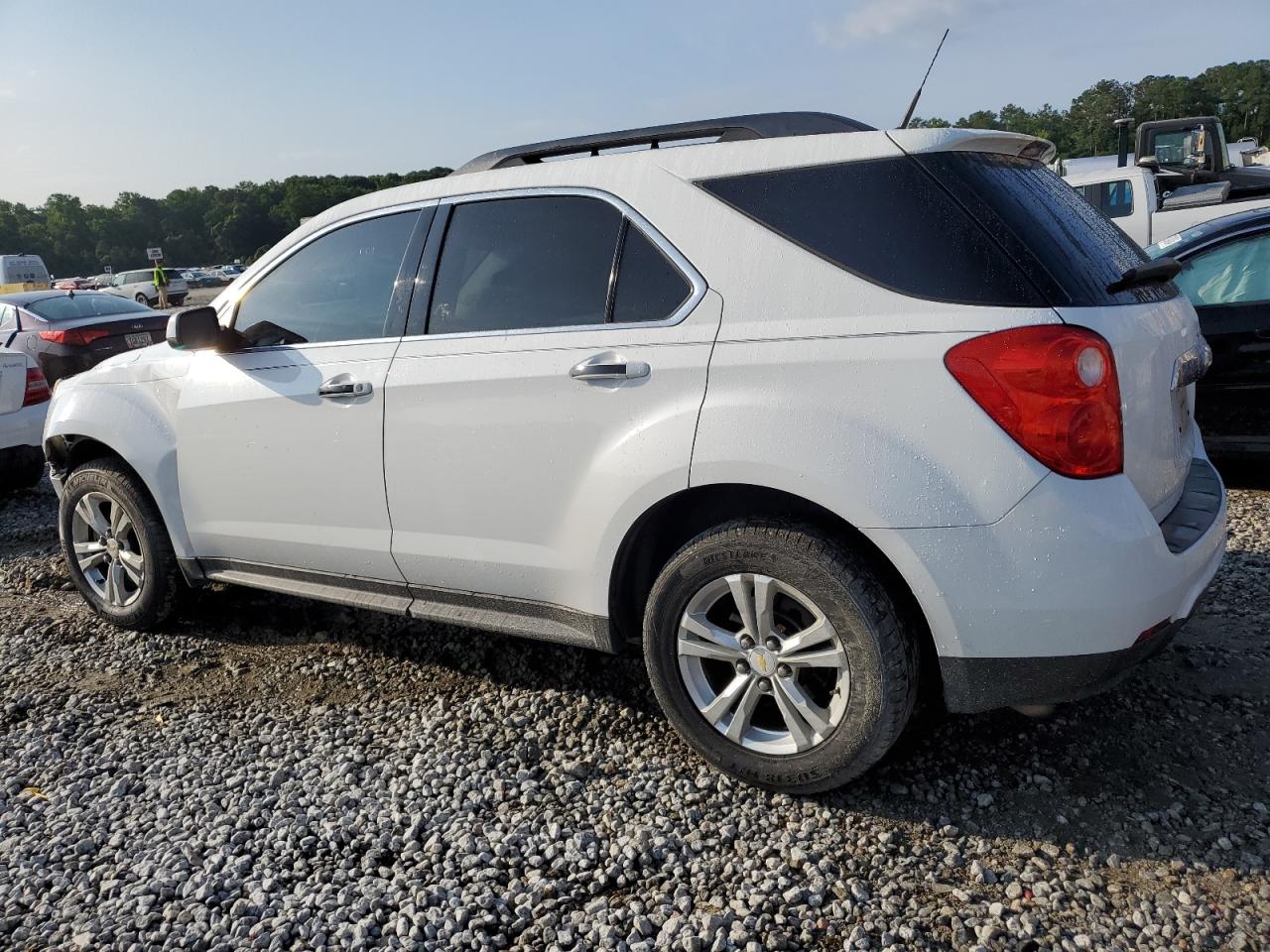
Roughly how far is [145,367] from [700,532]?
263 cm

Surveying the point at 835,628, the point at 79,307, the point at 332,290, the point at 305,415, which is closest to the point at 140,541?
the point at 305,415

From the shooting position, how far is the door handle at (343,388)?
3383mm

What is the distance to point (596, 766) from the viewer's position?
311 cm

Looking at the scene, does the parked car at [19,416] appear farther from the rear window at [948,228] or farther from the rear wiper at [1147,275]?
the rear wiper at [1147,275]

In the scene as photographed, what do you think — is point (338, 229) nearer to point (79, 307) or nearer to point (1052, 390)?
point (1052, 390)

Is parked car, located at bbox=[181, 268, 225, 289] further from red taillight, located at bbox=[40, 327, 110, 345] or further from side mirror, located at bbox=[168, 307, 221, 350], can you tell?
side mirror, located at bbox=[168, 307, 221, 350]

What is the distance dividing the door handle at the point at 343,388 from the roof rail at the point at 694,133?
34.5 inches

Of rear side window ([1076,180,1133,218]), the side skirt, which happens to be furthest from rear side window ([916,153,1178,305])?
rear side window ([1076,180,1133,218])

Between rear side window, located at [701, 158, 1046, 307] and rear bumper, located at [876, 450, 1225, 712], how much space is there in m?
0.53

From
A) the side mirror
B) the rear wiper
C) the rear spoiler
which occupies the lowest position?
the rear wiper

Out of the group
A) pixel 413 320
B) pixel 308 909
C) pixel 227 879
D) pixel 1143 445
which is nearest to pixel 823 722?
pixel 1143 445

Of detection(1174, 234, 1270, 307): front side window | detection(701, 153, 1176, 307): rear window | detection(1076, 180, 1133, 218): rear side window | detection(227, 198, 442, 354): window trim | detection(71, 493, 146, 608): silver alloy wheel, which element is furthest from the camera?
detection(1076, 180, 1133, 218): rear side window

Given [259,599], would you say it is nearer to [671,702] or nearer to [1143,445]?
[671,702]

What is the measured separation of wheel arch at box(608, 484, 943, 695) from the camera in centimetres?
263
